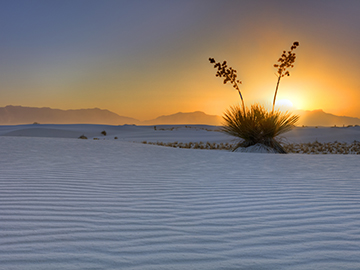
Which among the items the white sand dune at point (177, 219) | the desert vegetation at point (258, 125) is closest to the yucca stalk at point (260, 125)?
the desert vegetation at point (258, 125)

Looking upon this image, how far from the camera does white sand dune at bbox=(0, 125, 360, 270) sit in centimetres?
159

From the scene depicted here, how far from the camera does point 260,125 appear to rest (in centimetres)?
847

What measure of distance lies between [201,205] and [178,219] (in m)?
0.46

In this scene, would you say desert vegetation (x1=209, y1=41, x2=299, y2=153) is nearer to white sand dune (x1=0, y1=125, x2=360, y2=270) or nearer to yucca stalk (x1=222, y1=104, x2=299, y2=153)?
yucca stalk (x1=222, y1=104, x2=299, y2=153)

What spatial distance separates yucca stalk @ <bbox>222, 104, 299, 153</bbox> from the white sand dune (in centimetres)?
380

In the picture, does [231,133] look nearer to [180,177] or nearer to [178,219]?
[180,177]

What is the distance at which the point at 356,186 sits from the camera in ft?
11.7

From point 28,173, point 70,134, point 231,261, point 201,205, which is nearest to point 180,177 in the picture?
point 201,205

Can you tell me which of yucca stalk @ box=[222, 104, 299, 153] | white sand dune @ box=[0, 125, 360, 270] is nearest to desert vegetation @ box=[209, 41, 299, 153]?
yucca stalk @ box=[222, 104, 299, 153]

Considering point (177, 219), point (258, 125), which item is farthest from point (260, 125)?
point (177, 219)

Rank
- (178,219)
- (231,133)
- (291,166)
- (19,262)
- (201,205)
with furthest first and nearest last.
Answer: (231,133) → (291,166) → (201,205) → (178,219) → (19,262)

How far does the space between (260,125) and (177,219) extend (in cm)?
672

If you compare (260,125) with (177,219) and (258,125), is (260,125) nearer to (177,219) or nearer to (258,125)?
(258,125)

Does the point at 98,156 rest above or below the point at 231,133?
below
